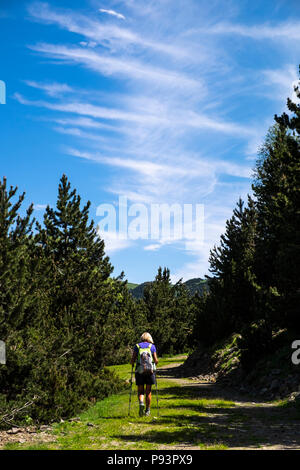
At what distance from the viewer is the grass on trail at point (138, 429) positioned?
7.99 m

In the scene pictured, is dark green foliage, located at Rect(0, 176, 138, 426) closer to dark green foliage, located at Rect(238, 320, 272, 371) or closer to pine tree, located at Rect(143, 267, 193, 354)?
dark green foliage, located at Rect(238, 320, 272, 371)

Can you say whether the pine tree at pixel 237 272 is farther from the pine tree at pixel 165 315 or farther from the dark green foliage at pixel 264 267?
the pine tree at pixel 165 315

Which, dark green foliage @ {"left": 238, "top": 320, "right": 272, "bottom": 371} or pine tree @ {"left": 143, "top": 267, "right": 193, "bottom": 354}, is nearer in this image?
dark green foliage @ {"left": 238, "top": 320, "right": 272, "bottom": 371}

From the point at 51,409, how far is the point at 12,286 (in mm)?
4020

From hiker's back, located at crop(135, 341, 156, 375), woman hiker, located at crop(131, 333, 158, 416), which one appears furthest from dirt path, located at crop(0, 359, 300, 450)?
hiker's back, located at crop(135, 341, 156, 375)

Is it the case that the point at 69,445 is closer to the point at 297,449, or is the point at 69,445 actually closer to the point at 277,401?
the point at 297,449

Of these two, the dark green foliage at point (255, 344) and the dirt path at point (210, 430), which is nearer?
the dirt path at point (210, 430)

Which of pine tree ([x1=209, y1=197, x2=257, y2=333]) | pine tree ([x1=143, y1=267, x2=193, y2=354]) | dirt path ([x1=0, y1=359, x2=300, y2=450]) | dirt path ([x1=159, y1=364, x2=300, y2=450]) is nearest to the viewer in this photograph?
dirt path ([x1=159, y1=364, x2=300, y2=450])

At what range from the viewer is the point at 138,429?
30.5ft

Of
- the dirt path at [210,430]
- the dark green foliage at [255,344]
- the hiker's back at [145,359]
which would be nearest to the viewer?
the dirt path at [210,430]

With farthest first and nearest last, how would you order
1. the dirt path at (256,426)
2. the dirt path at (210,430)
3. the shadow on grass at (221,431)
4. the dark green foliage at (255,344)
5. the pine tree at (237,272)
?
the pine tree at (237,272), the dark green foliage at (255,344), the shadow on grass at (221,431), the dirt path at (210,430), the dirt path at (256,426)

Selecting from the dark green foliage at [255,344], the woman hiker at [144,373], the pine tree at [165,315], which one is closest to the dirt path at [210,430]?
the woman hiker at [144,373]

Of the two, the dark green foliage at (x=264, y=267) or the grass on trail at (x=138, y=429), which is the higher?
the dark green foliage at (x=264, y=267)

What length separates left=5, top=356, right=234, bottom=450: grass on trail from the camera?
799 centimetres
